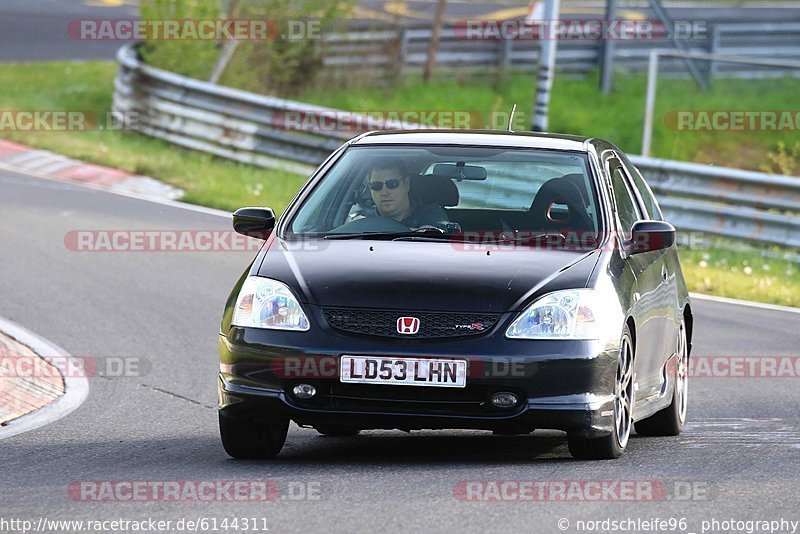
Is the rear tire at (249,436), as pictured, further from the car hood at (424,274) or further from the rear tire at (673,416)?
the rear tire at (673,416)

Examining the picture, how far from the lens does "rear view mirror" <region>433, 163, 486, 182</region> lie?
8336 mm

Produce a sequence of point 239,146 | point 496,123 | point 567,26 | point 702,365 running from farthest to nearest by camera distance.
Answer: point 567,26 → point 496,123 → point 239,146 → point 702,365

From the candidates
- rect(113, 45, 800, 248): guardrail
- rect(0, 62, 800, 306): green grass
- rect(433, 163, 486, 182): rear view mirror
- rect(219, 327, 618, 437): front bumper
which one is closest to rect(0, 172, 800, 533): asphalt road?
rect(219, 327, 618, 437): front bumper

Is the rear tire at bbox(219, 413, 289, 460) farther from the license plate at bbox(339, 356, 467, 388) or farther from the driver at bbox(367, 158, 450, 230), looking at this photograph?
the driver at bbox(367, 158, 450, 230)

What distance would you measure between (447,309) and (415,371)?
311mm

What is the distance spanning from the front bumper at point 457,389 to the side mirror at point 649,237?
110 centimetres

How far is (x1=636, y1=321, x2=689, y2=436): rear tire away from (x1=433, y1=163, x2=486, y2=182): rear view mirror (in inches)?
68.3

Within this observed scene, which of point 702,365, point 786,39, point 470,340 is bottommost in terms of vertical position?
point 702,365

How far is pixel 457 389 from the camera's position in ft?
23.5

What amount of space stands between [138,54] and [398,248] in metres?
17.4

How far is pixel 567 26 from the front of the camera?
31.1 meters

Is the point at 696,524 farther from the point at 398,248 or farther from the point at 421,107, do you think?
the point at 421,107

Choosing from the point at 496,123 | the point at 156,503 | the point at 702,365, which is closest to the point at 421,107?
the point at 496,123

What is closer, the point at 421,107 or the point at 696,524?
the point at 696,524
